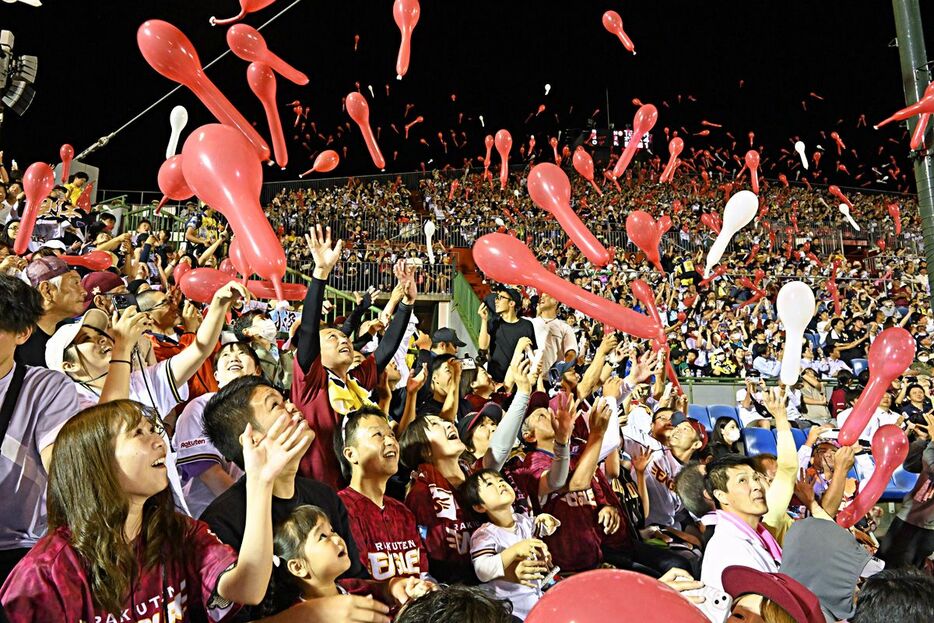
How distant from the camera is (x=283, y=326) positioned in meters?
7.37

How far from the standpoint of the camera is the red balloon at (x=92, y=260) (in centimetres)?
588

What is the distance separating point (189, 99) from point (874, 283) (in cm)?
1634

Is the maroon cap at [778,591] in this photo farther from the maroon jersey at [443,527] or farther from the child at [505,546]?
the maroon jersey at [443,527]

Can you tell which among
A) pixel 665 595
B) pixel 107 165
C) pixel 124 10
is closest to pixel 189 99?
pixel 107 165

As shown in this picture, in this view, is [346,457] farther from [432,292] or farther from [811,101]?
[811,101]

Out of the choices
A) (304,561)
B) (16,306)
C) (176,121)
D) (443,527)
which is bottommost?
(443,527)

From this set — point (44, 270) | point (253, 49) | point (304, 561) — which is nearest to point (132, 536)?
point (304, 561)

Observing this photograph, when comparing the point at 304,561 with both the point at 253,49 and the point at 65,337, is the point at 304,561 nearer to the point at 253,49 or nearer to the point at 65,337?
the point at 65,337

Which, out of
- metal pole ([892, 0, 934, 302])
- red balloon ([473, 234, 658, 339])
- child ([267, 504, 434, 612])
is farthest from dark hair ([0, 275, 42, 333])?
metal pole ([892, 0, 934, 302])

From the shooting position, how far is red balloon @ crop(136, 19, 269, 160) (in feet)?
10.6

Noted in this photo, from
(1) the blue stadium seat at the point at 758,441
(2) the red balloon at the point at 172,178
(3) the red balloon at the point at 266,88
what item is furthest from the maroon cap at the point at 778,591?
(1) the blue stadium seat at the point at 758,441

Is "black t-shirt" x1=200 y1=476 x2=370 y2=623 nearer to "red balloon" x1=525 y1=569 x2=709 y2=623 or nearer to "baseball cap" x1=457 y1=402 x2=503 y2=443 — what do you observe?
"red balloon" x1=525 y1=569 x2=709 y2=623

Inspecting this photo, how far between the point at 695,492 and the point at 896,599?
1844 mm

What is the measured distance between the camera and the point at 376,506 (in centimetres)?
279
